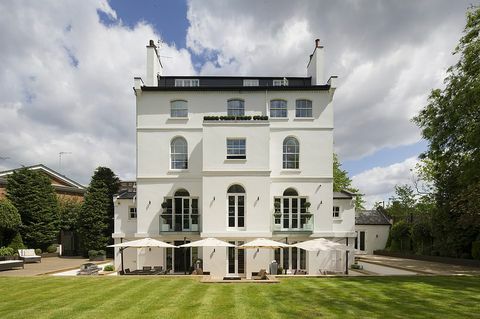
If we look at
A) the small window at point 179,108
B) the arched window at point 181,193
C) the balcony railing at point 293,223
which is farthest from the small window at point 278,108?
the arched window at point 181,193

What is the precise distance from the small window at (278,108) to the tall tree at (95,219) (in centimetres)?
1877

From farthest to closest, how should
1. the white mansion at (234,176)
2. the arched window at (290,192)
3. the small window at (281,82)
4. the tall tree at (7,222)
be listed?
the tall tree at (7,222), the small window at (281,82), the arched window at (290,192), the white mansion at (234,176)

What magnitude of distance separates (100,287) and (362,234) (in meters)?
34.1

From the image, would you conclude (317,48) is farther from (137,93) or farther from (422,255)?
(422,255)

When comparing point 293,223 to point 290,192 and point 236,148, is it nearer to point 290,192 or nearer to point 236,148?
point 290,192

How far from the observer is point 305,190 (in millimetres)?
24359

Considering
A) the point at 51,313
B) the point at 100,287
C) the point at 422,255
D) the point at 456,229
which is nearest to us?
the point at 51,313

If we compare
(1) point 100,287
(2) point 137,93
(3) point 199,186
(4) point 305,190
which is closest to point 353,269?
(4) point 305,190

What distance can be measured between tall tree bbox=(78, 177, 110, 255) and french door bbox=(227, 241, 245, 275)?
1489cm

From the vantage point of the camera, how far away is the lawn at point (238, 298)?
11172mm

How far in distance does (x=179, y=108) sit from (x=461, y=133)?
1973cm

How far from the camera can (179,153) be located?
81.7 ft

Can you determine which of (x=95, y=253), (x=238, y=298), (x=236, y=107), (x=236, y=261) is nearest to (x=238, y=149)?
(x=236, y=107)

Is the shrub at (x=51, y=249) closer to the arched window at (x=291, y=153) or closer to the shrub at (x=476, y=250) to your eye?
the arched window at (x=291, y=153)
